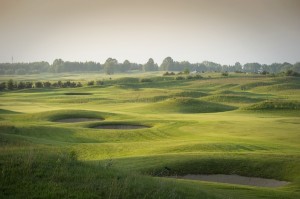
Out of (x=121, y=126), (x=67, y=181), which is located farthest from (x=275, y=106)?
(x=67, y=181)

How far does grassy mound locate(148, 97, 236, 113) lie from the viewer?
78062mm

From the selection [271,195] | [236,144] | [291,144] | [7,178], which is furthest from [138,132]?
[7,178]

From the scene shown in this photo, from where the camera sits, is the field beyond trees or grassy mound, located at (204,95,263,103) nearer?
the field beyond trees

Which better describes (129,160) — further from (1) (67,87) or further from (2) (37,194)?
(1) (67,87)

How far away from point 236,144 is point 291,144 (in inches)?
235

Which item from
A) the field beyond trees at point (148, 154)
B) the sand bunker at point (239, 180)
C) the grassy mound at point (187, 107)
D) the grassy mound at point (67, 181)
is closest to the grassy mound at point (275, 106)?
the field beyond trees at point (148, 154)

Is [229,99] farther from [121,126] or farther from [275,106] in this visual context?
[121,126]

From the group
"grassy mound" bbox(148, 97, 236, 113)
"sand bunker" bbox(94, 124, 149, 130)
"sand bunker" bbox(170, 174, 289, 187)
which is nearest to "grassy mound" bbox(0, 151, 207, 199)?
"sand bunker" bbox(170, 174, 289, 187)

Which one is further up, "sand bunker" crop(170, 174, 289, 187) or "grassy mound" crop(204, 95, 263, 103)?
"sand bunker" crop(170, 174, 289, 187)

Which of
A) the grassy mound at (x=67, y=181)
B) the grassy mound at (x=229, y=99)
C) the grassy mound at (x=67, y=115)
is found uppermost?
the grassy mound at (x=67, y=181)

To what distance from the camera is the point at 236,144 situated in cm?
3781

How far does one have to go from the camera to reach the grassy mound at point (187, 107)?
3073 inches

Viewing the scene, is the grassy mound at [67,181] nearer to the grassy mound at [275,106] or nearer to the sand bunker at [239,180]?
the sand bunker at [239,180]

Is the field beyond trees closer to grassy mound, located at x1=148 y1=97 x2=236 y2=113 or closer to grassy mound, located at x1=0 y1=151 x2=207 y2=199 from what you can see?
grassy mound, located at x1=0 y1=151 x2=207 y2=199
